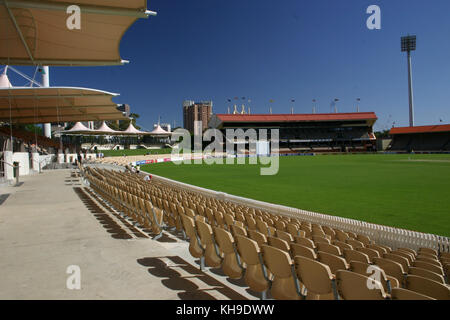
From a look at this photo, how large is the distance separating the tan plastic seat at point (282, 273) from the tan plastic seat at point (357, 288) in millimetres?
529

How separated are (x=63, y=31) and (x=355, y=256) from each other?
9878 mm

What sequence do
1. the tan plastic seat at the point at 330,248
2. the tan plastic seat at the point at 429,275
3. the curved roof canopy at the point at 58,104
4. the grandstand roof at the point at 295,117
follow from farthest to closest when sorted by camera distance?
the grandstand roof at the point at 295,117, the curved roof canopy at the point at 58,104, the tan plastic seat at the point at 330,248, the tan plastic seat at the point at 429,275

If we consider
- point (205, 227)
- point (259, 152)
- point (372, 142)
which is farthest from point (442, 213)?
point (372, 142)

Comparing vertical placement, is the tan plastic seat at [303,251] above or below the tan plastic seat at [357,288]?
below

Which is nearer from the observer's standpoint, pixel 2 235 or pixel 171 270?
pixel 171 270

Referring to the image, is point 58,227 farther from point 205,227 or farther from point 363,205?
point 363,205

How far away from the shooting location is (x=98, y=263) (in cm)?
507

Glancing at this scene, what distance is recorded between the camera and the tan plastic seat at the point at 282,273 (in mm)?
3111

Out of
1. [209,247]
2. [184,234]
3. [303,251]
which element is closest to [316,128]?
[184,234]

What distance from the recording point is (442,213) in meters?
11.3

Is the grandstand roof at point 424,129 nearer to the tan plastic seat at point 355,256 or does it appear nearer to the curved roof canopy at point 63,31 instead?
the curved roof canopy at point 63,31

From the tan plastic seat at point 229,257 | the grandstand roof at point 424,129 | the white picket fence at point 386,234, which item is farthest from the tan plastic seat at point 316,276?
the grandstand roof at point 424,129
